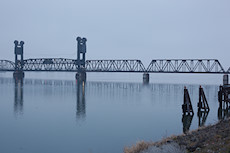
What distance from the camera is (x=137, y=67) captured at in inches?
5950

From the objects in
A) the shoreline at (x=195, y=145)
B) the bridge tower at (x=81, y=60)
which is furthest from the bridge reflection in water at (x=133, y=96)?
the bridge tower at (x=81, y=60)

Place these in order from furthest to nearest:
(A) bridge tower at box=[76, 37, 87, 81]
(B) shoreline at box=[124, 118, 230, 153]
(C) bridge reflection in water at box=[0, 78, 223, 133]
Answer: (A) bridge tower at box=[76, 37, 87, 81]
(C) bridge reflection in water at box=[0, 78, 223, 133]
(B) shoreline at box=[124, 118, 230, 153]

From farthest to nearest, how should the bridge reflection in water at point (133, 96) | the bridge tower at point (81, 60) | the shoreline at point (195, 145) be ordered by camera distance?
the bridge tower at point (81, 60), the bridge reflection in water at point (133, 96), the shoreline at point (195, 145)

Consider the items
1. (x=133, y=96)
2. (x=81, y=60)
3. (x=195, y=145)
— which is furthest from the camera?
(x=81, y=60)

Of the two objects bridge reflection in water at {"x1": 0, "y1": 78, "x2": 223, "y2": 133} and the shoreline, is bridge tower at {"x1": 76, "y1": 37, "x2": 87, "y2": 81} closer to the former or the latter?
bridge reflection in water at {"x1": 0, "y1": 78, "x2": 223, "y2": 133}

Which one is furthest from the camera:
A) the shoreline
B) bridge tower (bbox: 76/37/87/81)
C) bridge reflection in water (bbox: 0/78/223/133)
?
bridge tower (bbox: 76/37/87/81)

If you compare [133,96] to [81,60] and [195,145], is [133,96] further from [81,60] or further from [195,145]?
[81,60]

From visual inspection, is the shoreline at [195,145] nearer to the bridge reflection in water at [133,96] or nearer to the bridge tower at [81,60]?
the bridge reflection in water at [133,96]

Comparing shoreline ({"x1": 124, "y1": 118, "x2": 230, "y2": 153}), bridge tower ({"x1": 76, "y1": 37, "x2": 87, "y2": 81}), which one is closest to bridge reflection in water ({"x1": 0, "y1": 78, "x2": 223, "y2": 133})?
shoreline ({"x1": 124, "y1": 118, "x2": 230, "y2": 153})

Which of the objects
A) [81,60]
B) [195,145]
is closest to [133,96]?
[195,145]

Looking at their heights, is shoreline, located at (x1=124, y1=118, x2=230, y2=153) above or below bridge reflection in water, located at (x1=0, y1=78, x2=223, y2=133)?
above

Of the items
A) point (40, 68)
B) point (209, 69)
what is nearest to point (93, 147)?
point (209, 69)

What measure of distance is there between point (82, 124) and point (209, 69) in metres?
122

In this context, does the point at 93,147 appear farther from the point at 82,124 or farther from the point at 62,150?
the point at 82,124
